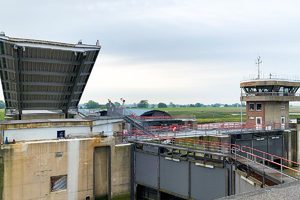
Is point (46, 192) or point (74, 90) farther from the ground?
point (74, 90)

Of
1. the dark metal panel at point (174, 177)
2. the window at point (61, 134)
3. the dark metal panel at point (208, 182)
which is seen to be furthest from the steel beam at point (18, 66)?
the dark metal panel at point (208, 182)

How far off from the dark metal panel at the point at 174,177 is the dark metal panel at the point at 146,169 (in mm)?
684

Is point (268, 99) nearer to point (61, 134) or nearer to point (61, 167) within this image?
point (61, 134)

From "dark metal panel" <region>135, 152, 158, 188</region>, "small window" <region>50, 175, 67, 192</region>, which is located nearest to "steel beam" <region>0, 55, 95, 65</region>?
"dark metal panel" <region>135, 152, 158, 188</region>

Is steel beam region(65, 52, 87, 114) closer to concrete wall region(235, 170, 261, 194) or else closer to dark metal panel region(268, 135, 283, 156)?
concrete wall region(235, 170, 261, 194)

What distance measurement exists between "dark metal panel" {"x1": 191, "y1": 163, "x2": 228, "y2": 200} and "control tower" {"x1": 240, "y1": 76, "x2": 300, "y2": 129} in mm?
21160

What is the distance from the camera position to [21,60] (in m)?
21.5

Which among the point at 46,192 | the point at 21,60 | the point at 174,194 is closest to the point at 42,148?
the point at 46,192

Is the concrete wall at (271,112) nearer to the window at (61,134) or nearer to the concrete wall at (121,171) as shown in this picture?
the concrete wall at (121,171)

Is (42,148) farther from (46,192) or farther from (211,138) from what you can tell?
(211,138)

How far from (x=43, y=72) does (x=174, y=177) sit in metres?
12.1

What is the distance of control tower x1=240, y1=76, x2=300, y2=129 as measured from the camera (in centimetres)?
3659

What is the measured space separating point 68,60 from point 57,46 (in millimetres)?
A: 1807

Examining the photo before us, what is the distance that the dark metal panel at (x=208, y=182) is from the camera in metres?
15.8
